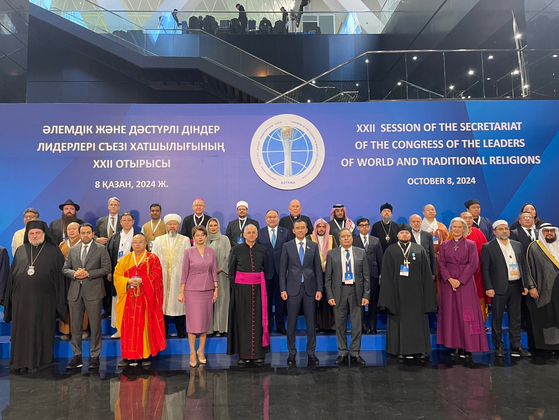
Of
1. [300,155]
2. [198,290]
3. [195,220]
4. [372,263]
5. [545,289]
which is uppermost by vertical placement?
[300,155]

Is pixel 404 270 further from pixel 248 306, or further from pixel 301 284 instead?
pixel 248 306

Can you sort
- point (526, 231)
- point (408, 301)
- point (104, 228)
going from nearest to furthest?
point (408, 301) < point (526, 231) < point (104, 228)

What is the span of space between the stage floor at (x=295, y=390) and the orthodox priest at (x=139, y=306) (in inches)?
7.3

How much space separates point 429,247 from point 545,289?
4.19 ft

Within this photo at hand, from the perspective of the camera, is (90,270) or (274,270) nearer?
(90,270)

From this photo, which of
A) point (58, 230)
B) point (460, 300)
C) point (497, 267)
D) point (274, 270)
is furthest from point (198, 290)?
point (497, 267)

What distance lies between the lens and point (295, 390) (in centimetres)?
363

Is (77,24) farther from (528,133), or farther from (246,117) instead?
(528,133)

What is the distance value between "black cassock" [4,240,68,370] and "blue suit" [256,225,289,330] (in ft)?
7.31

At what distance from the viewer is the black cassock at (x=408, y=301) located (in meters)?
4.45

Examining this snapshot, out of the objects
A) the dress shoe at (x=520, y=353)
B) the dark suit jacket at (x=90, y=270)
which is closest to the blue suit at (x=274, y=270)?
the dark suit jacket at (x=90, y=270)

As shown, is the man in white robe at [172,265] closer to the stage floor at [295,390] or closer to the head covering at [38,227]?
the stage floor at [295,390]

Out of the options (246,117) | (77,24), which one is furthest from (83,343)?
(77,24)

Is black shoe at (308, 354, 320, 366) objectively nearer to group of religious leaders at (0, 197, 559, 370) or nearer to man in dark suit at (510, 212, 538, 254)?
group of religious leaders at (0, 197, 559, 370)
